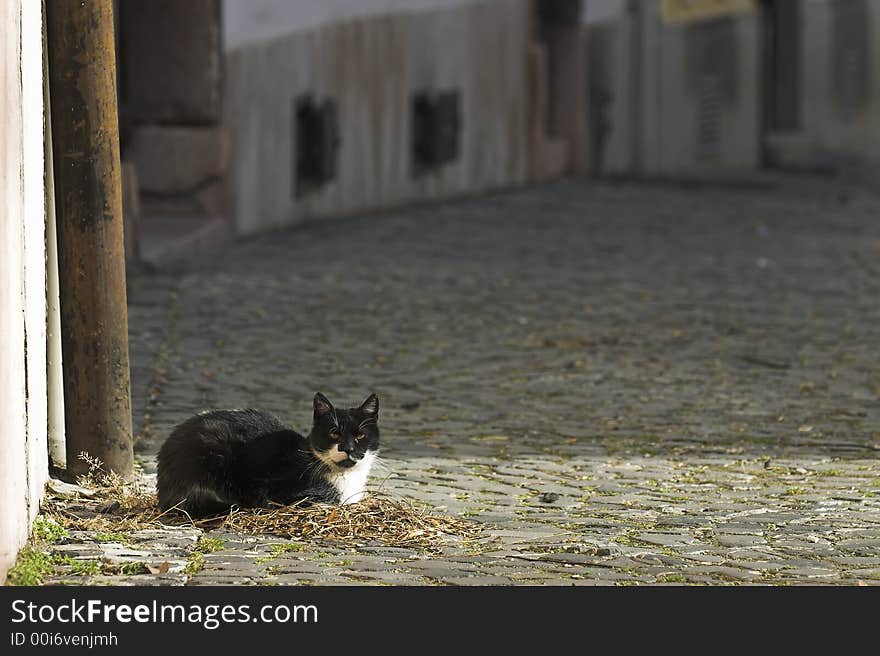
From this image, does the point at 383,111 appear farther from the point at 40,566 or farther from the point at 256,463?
the point at 40,566

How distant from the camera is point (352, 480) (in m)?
5.53

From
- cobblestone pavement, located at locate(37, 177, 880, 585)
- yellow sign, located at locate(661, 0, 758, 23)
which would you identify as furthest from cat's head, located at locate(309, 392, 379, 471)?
yellow sign, located at locate(661, 0, 758, 23)

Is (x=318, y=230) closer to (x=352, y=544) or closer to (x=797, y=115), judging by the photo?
(x=352, y=544)

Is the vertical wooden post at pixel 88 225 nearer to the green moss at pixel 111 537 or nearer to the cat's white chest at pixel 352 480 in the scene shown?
the green moss at pixel 111 537

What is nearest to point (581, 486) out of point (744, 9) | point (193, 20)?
point (193, 20)

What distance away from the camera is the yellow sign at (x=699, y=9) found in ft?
72.2

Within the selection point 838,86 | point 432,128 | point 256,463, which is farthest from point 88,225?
point 838,86

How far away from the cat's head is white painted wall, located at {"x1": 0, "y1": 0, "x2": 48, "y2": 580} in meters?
0.85

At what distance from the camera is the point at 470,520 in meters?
5.61

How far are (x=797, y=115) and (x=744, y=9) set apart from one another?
2.46 metres

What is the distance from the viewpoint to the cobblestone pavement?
5.14 m

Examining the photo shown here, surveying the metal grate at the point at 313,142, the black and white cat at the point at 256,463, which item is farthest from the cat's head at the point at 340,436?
the metal grate at the point at 313,142

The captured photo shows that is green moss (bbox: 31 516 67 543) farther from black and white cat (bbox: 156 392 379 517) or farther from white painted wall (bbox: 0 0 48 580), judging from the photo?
black and white cat (bbox: 156 392 379 517)

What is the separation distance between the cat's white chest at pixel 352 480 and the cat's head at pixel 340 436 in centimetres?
2
